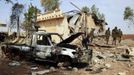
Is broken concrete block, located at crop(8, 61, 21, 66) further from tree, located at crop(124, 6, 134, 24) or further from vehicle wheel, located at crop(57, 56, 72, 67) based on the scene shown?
tree, located at crop(124, 6, 134, 24)

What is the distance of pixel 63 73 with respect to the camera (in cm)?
1349

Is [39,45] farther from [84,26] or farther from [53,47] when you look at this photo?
[84,26]

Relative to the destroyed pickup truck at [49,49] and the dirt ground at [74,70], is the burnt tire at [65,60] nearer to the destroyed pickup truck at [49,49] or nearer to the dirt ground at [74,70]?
the destroyed pickup truck at [49,49]

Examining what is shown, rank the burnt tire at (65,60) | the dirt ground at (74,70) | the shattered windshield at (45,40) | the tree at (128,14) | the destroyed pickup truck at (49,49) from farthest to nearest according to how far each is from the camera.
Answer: the tree at (128,14)
the shattered windshield at (45,40)
the burnt tire at (65,60)
the destroyed pickup truck at (49,49)
the dirt ground at (74,70)

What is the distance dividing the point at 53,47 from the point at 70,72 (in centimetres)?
180

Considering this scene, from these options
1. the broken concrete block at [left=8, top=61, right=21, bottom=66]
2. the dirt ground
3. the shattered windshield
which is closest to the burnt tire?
the dirt ground

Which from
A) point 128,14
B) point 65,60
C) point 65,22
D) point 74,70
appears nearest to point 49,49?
point 65,60

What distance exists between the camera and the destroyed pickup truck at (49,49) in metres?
14.4

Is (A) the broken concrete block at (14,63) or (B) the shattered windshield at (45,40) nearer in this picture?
(B) the shattered windshield at (45,40)

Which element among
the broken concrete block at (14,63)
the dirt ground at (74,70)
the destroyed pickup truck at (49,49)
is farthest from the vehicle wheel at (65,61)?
the broken concrete block at (14,63)

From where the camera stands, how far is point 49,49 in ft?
49.2

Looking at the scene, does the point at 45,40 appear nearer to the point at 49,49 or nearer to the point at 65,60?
the point at 49,49

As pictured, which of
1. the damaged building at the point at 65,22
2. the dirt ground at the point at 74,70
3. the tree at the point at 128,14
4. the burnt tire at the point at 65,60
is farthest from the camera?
the tree at the point at 128,14

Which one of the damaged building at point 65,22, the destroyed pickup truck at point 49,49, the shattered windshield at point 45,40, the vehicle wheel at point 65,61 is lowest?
the vehicle wheel at point 65,61
